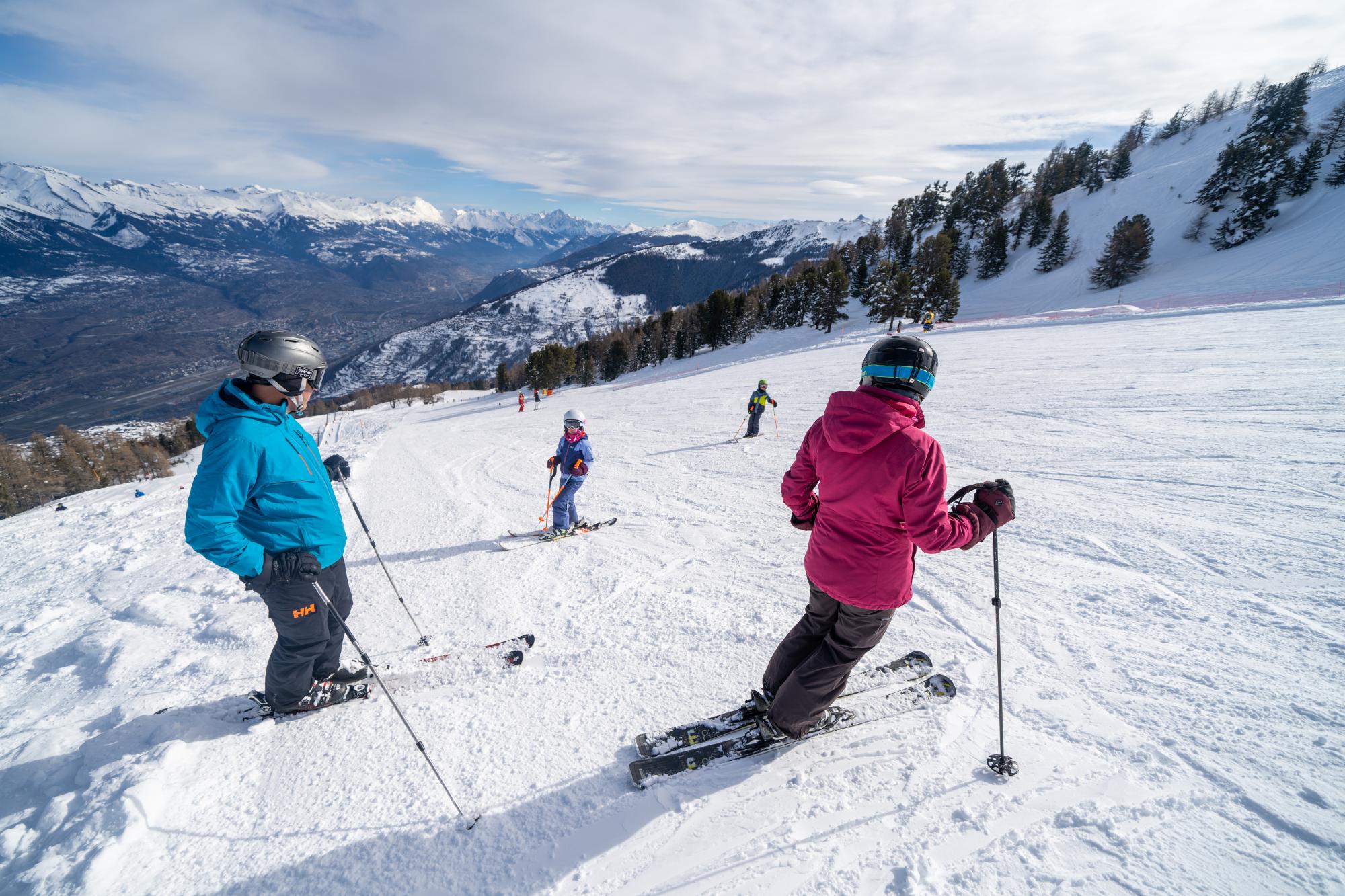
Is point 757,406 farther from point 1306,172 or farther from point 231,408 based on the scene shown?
point 1306,172

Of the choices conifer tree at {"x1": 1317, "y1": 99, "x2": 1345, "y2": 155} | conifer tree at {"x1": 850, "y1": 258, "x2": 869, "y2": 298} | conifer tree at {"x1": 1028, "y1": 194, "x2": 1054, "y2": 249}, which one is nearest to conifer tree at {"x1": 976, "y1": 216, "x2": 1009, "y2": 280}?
conifer tree at {"x1": 1028, "y1": 194, "x2": 1054, "y2": 249}

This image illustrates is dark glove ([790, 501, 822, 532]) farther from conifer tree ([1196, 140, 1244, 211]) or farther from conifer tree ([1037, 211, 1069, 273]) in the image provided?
conifer tree ([1196, 140, 1244, 211])

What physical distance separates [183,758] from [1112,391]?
15.3 metres

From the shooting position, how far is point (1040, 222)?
189 feet

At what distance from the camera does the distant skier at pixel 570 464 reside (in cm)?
693

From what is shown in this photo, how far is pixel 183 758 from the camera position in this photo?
3.26m

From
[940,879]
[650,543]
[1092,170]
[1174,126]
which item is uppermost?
[1174,126]

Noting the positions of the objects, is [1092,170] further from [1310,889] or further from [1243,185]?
[1310,889]

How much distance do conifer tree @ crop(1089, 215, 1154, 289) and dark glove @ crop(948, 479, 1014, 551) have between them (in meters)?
58.0

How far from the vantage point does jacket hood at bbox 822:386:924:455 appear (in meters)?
2.64

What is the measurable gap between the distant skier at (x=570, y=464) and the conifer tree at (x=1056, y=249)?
2578 inches

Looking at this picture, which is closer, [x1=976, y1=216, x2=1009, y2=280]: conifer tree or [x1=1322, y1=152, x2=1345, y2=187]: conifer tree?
[x1=1322, y1=152, x2=1345, y2=187]: conifer tree

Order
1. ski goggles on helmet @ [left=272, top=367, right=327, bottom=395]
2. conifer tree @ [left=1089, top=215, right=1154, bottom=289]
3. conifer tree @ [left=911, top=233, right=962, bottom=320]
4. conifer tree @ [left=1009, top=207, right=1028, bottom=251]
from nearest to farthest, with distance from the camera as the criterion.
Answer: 1. ski goggles on helmet @ [left=272, top=367, right=327, bottom=395]
2. conifer tree @ [left=1089, top=215, right=1154, bottom=289]
3. conifer tree @ [left=911, top=233, right=962, bottom=320]
4. conifer tree @ [left=1009, top=207, right=1028, bottom=251]

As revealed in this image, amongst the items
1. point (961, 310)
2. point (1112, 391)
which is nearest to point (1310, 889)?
point (1112, 391)
